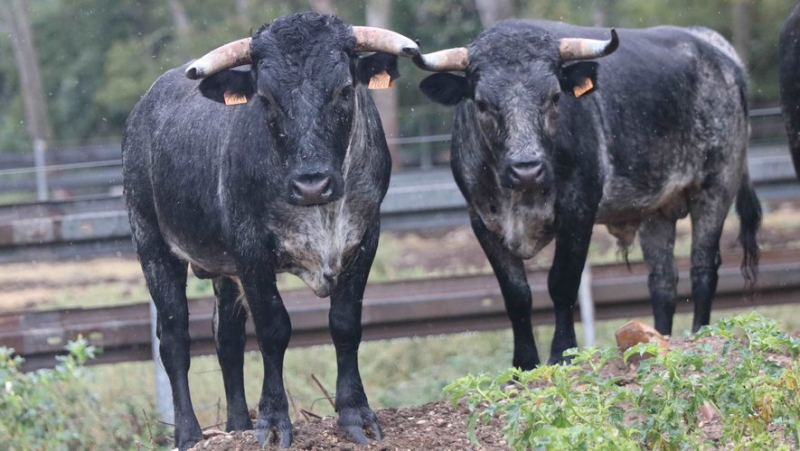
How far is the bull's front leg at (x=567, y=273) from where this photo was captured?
8.19m

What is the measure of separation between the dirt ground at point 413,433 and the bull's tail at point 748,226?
8.70ft

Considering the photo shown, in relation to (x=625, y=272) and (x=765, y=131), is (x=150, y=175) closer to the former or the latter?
(x=625, y=272)

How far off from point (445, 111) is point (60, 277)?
12153 millimetres

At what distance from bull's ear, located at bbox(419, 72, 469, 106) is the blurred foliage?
50.5 feet

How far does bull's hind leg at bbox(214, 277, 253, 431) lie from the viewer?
26.1ft

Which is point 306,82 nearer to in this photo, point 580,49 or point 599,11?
point 580,49

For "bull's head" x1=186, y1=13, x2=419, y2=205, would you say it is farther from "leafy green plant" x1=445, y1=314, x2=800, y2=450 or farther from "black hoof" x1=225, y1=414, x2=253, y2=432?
"black hoof" x1=225, y1=414, x2=253, y2=432

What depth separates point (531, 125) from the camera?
7.77 meters

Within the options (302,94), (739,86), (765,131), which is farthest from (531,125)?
(765,131)

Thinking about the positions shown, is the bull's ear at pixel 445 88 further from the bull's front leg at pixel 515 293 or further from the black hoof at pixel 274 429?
the black hoof at pixel 274 429

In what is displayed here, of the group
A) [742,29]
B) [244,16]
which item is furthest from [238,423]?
[244,16]

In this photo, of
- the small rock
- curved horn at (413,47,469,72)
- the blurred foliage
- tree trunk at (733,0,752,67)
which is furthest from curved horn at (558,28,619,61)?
tree trunk at (733,0,752,67)

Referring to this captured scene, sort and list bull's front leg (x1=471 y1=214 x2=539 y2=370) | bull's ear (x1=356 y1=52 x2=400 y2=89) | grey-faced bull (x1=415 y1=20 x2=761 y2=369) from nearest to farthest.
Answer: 1. bull's ear (x1=356 y1=52 x2=400 y2=89)
2. grey-faced bull (x1=415 y1=20 x2=761 y2=369)
3. bull's front leg (x1=471 y1=214 x2=539 y2=370)

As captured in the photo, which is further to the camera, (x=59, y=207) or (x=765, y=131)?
(x=765, y=131)
